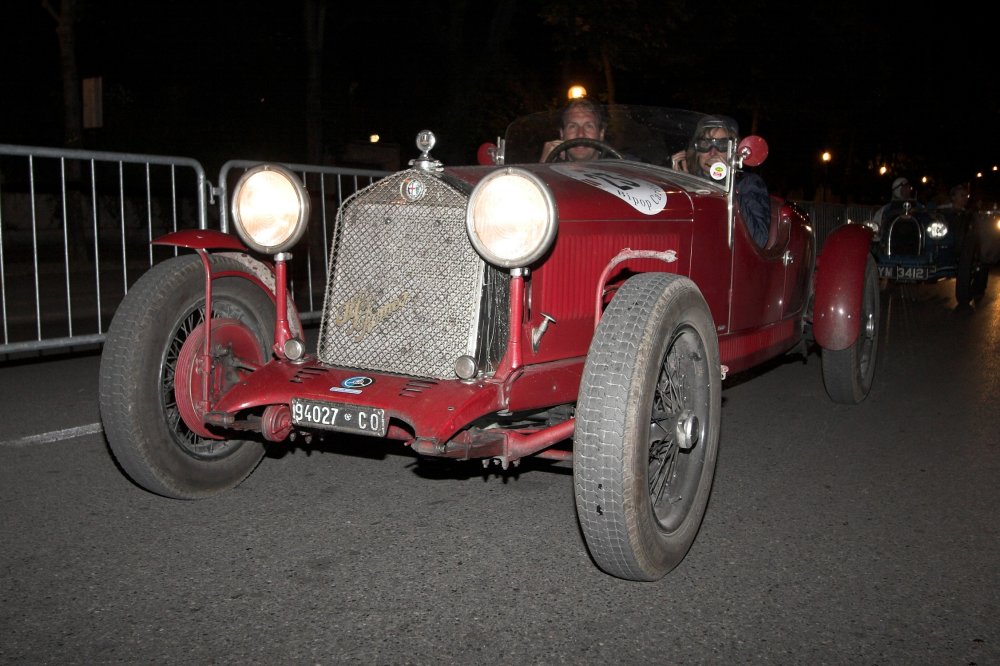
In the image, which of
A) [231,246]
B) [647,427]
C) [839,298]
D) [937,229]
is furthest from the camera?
[937,229]

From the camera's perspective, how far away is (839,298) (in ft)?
17.2

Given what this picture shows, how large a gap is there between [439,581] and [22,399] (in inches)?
147

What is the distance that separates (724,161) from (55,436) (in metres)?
3.67

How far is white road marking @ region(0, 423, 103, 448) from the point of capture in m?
4.61

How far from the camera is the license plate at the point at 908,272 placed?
11.8 meters

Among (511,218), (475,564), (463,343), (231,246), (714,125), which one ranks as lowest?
(475,564)

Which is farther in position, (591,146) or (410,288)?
(591,146)

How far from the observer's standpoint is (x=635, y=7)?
47.0 ft

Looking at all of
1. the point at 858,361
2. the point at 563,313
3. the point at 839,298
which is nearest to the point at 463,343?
the point at 563,313

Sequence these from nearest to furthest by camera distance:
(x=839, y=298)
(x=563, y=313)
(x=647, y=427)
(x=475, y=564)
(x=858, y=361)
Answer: (x=647, y=427) → (x=475, y=564) → (x=563, y=313) → (x=839, y=298) → (x=858, y=361)

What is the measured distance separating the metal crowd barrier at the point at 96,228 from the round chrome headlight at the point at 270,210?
2.90 feet

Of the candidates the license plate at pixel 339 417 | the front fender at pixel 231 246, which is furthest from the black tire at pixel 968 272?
the license plate at pixel 339 417

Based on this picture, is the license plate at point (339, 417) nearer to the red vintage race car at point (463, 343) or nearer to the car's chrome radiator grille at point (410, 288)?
the red vintage race car at point (463, 343)

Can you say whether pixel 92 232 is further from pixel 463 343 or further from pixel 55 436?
pixel 463 343
